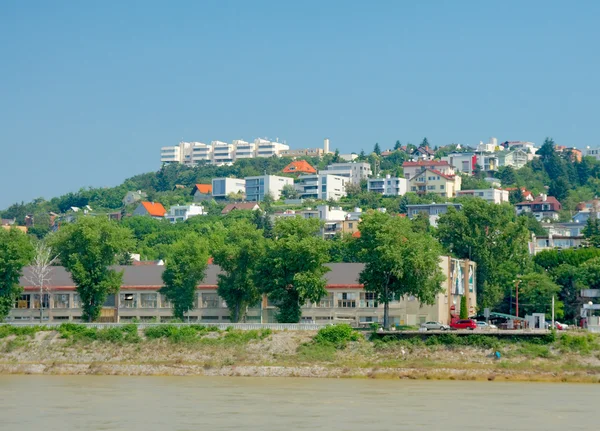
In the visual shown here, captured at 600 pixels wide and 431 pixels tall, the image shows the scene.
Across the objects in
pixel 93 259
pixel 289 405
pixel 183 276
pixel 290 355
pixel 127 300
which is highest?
pixel 93 259

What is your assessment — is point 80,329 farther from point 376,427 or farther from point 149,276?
point 376,427

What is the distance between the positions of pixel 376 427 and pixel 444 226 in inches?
2344

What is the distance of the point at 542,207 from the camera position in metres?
195

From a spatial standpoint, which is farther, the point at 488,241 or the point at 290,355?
the point at 488,241

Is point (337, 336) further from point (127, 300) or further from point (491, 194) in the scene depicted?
point (491, 194)

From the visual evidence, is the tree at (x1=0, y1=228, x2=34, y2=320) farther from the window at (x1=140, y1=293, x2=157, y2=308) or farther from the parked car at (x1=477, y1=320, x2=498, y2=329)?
the parked car at (x1=477, y1=320, x2=498, y2=329)

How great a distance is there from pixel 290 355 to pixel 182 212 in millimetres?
133644

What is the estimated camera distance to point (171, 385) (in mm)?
53531

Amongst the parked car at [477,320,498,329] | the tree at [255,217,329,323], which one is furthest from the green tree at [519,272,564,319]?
the tree at [255,217,329,323]

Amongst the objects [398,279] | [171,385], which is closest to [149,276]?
[398,279]

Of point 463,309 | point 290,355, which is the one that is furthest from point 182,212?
point 290,355

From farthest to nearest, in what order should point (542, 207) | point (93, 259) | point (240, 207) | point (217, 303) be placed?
point (542, 207) < point (240, 207) < point (217, 303) < point (93, 259)

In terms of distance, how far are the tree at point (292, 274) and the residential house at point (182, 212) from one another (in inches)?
4782

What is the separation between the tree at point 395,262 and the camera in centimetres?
6650
